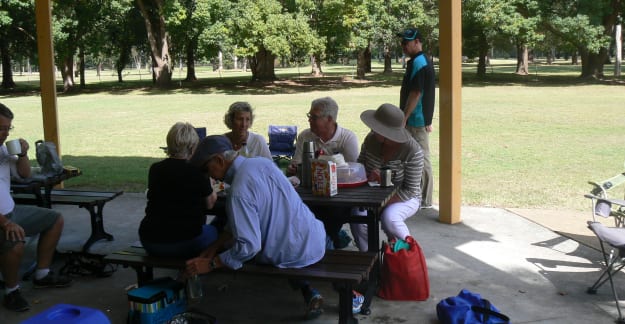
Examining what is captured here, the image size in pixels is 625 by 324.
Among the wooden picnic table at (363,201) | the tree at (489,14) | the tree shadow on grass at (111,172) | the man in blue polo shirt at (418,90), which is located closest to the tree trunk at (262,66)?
the tree at (489,14)

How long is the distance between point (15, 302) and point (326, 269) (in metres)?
2.09

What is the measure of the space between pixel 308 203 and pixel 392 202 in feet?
2.45

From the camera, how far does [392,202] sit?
4207 mm

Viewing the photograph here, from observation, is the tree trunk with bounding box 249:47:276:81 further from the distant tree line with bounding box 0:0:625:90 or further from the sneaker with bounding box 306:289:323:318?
the sneaker with bounding box 306:289:323:318

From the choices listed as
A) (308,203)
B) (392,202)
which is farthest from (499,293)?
(308,203)

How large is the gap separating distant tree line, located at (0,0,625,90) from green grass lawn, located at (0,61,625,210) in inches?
91.6

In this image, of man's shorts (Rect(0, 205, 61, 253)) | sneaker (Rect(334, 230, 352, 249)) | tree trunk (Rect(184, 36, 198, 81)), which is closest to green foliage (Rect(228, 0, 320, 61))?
tree trunk (Rect(184, 36, 198, 81))

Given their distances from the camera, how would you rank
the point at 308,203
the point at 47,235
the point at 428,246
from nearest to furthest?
the point at 308,203, the point at 47,235, the point at 428,246

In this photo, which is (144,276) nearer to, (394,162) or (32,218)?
(32,218)

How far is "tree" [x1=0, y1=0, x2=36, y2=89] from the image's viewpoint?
27.9 meters

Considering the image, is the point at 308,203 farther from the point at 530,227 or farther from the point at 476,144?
the point at 476,144

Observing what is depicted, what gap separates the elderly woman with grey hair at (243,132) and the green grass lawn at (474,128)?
300cm

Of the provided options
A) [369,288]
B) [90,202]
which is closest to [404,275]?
[369,288]

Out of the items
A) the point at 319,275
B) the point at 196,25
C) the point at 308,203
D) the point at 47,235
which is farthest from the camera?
the point at 196,25
